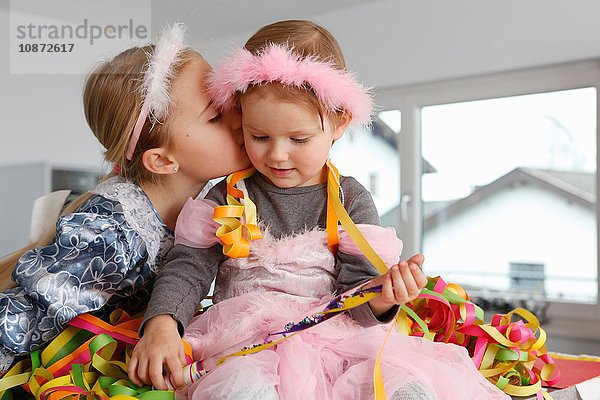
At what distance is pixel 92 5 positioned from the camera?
3.89 metres

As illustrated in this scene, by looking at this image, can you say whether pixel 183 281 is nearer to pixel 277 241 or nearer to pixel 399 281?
pixel 277 241

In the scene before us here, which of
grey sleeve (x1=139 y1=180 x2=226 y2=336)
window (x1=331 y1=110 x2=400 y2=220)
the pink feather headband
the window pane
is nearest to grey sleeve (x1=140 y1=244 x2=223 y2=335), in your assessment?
grey sleeve (x1=139 y1=180 x2=226 y2=336)

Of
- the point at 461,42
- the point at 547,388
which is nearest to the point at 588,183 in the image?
the point at 461,42

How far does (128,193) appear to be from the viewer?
3.85 ft

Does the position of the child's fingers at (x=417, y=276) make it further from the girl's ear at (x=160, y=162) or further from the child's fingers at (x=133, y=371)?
the girl's ear at (x=160, y=162)

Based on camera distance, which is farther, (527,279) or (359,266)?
(527,279)

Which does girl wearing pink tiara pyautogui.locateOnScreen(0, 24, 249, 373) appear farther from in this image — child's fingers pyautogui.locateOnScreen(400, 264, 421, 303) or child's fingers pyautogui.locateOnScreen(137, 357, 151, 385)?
child's fingers pyautogui.locateOnScreen(400, 264, 421, 303)

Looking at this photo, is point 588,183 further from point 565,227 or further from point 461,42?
point 461,42

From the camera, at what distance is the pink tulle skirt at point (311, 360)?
32.4 inches

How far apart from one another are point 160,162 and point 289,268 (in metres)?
0.32

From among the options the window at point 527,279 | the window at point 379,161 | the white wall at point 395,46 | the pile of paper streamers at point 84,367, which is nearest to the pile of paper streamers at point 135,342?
the pile of paper streamers at point 84,367

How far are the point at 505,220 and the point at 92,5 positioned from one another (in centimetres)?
262

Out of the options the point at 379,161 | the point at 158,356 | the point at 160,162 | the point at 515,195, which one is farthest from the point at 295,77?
the point at 379,161

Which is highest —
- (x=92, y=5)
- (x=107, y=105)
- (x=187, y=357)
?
(x=92, y=5)
